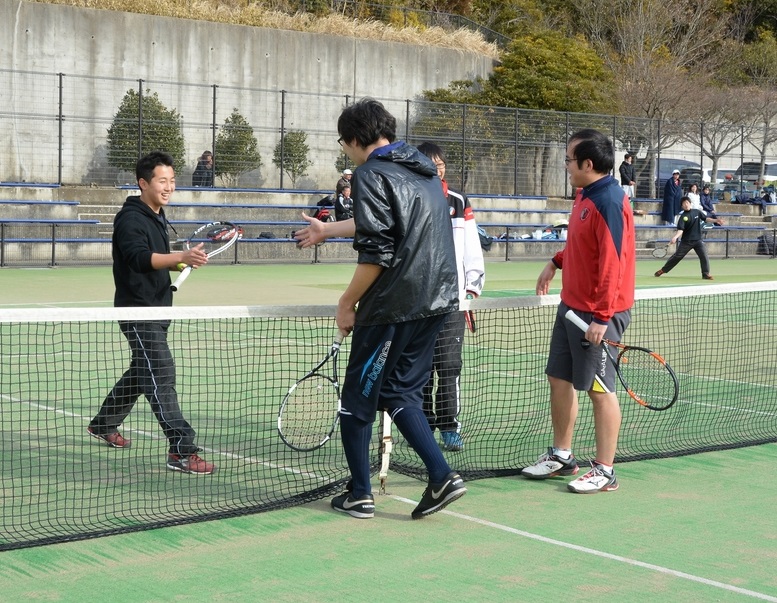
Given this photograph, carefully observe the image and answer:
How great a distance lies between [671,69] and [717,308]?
93.9 ft

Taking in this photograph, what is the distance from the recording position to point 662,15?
45.5 meters

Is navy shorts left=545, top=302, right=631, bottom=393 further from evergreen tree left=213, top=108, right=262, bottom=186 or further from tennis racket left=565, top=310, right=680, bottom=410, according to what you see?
evergreen tree left=213, top=108, right=262, bottom=186

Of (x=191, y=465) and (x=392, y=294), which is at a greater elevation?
(x=392, y=294)

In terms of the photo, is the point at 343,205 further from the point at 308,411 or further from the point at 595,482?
the point at 595,482

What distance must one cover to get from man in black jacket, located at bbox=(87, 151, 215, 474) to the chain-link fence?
66.7 feet

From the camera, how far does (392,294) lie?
17.9ft

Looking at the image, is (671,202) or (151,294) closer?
(151,294)

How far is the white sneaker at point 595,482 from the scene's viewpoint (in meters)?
6.37

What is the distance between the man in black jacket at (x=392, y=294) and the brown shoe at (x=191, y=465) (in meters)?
1.11

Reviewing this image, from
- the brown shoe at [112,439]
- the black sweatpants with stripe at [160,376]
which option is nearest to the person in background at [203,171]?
the brown shoe at [112,439]

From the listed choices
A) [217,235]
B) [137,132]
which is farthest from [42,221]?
[217,235]

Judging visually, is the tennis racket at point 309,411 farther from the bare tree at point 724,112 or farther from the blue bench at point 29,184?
the bare tree at point 724,112

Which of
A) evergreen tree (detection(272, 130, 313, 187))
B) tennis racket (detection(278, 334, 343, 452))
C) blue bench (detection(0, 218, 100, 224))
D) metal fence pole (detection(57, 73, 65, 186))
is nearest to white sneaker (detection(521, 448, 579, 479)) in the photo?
tennis racket (detection(278, 334, 343, 452))

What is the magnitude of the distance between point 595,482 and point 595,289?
1.08 metres
